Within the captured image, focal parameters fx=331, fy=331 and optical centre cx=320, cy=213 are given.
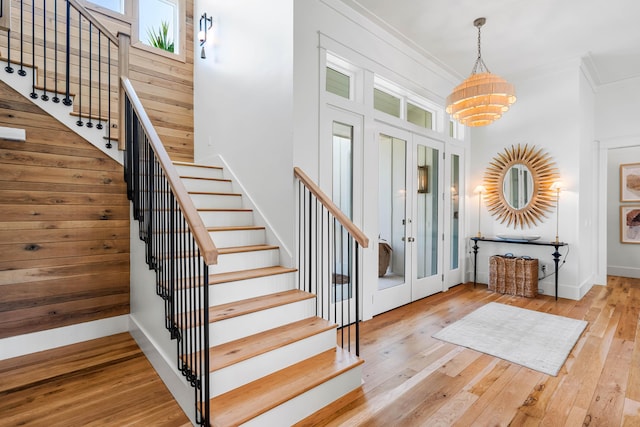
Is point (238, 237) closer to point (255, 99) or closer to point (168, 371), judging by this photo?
point (168, 371)

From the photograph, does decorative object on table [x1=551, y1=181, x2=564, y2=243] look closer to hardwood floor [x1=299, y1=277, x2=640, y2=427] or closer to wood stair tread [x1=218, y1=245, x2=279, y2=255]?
hardwood floor [x1=299, y1=277, x2=640, y2=427]

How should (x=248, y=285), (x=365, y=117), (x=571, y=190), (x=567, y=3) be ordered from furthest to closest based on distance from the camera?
(x=571, y=190) < (x=365, y=117) < (x=567, y=3) < (x=248, y=285)

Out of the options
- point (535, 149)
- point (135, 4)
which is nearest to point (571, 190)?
point (535, 149)

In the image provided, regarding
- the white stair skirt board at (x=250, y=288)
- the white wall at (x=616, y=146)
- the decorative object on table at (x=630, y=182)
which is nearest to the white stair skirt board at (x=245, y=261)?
the white stair skirt board at (x=250, y=288)

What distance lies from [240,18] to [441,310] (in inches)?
163

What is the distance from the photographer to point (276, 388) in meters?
2.02

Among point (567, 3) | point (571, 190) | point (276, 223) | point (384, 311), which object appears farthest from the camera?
point (571, 190)

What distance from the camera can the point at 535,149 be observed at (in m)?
5.01

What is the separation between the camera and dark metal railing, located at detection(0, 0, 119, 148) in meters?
2.92

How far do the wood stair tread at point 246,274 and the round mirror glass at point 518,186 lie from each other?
4.04 metres

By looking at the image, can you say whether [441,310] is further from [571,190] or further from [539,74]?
[539,74]

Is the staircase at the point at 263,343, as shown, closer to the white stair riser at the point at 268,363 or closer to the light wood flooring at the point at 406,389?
the white stair riser at the point at 268,363

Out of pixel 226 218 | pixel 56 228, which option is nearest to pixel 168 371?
pixel 226 218

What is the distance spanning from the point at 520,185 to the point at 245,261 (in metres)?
4.45
